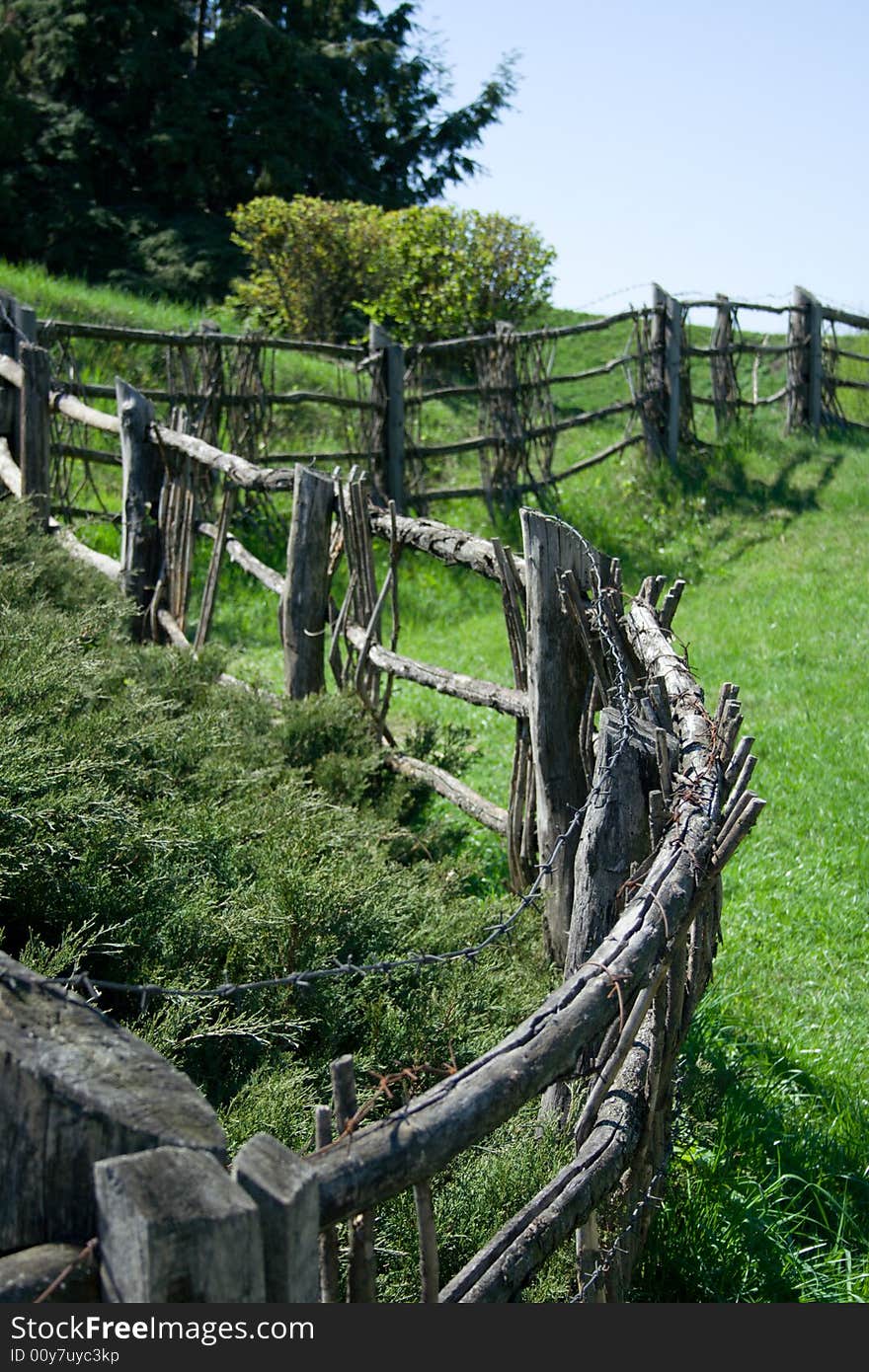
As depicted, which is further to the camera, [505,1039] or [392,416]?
[392,416]

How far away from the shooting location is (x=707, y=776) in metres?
2.59

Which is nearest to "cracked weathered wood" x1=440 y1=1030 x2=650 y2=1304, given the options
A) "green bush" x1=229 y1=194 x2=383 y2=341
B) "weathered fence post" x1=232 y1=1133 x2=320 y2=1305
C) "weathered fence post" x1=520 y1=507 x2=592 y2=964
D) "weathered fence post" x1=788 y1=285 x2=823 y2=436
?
"weathered fence post" x1=232 y1=1133 x2=320 y2=1305

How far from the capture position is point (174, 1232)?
1.18 meters

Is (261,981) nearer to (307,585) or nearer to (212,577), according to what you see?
(307,585)

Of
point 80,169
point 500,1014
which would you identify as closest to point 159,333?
point 500,1014

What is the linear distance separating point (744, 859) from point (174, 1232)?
4745 millimetres

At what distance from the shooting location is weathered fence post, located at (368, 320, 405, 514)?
10.7 m

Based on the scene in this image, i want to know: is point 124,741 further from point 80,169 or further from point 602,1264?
point 80,169

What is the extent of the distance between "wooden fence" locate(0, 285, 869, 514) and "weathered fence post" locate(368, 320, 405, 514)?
0.01 m

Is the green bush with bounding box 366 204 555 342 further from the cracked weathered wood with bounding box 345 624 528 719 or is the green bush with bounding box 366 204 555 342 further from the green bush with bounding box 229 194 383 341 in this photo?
the cracked weathered wood with bounding box 345 624 528 719

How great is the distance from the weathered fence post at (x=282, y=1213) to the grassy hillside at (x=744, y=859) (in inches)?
40.7

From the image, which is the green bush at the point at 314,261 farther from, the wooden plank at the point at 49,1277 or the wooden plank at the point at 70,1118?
the wooden plank at the point at 49,1277

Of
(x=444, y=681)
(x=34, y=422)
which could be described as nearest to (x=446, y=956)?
(x=444, y=681)

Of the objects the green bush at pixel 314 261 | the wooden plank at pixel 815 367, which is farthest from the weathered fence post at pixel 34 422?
the green bush at pixel 314 261
